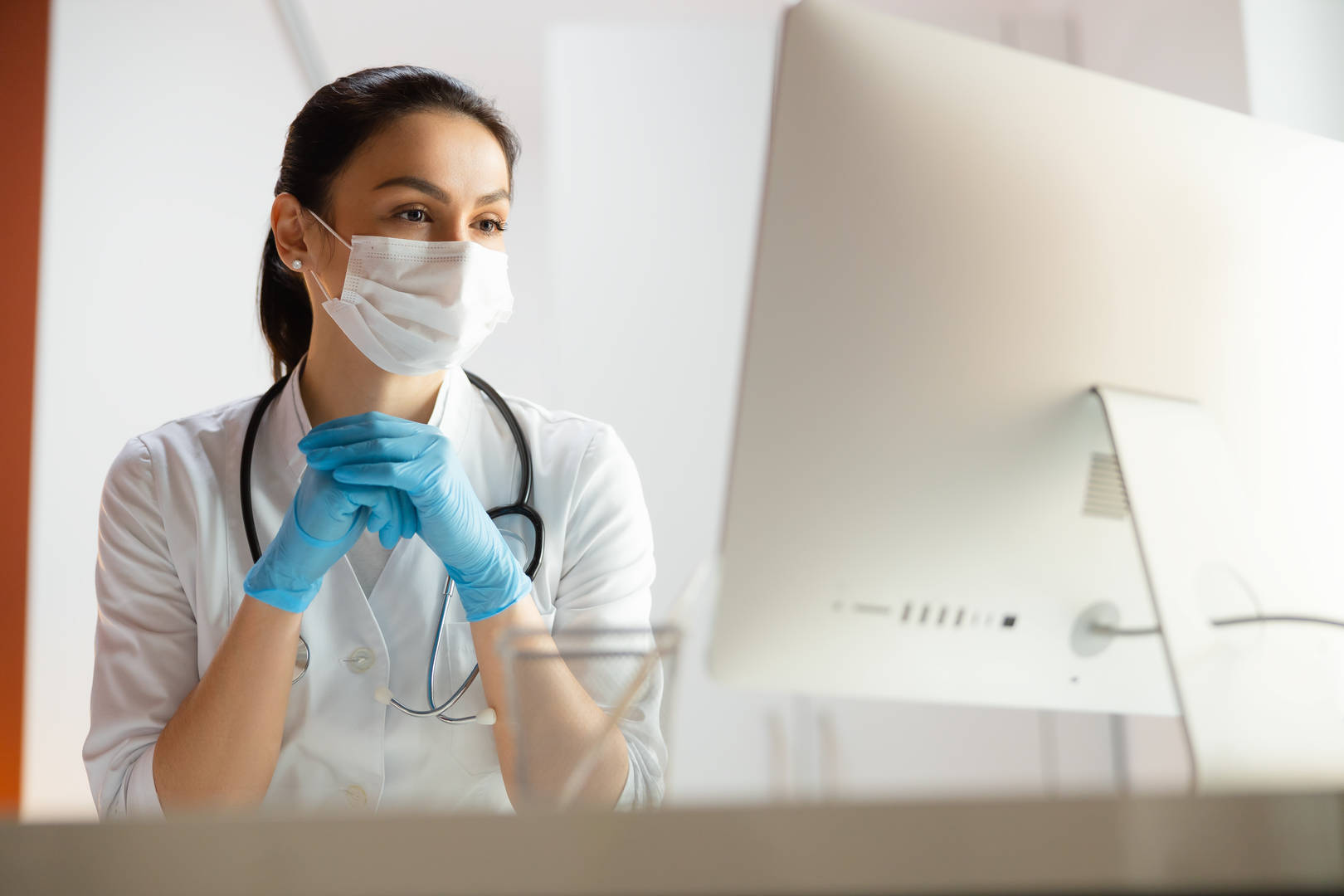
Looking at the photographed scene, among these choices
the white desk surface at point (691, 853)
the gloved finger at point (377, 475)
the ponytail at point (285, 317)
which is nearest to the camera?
the white desk surface at point (691, 853)

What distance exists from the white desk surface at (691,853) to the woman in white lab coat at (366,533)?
46cm

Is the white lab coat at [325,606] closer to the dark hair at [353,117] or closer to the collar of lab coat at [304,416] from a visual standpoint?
the collar of lab coat at [304,416]

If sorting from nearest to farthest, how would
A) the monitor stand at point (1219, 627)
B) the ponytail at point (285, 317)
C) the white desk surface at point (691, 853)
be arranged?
the white desk surface at point (691, 853)
the monitor stand at point (1219, 627)
the ponytail at point (285, 317)

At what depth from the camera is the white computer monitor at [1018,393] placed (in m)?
0.48

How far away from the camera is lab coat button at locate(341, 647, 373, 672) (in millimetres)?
947

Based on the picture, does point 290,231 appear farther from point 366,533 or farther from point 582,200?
point 582,200

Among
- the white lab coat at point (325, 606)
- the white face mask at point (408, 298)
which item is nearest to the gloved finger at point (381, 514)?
the white lab coat at point (325, 606)

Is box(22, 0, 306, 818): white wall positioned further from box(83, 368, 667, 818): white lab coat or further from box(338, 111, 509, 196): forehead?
box(338, 111, 509, 196): forehead

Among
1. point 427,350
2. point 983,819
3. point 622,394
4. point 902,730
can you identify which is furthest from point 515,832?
point 902,730

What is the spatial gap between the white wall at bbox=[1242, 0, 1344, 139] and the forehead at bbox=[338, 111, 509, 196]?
3.98 ft

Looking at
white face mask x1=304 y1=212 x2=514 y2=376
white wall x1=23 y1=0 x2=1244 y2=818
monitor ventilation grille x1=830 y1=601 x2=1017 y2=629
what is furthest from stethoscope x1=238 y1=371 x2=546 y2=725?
white wall x1=23 y1=0 x2=1244 y2=818

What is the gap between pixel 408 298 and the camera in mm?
1048

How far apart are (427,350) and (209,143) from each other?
1.15 meters

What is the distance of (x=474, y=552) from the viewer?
2.90 feet
